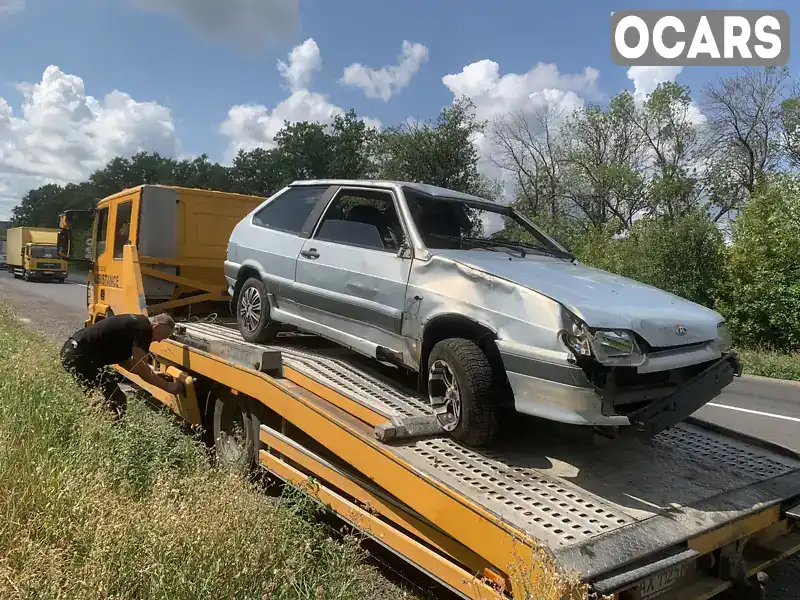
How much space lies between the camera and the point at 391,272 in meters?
3.97

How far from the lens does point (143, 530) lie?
2947 millimetres

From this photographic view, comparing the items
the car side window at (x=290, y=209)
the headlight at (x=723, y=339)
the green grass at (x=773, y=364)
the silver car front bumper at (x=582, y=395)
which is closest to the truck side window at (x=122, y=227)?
the car side window at (x=290, y=209)

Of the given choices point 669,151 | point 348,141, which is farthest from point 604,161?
point 348,141

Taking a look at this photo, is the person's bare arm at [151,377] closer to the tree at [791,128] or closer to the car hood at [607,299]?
the car hood at [607,299]

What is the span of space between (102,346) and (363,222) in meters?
2.80

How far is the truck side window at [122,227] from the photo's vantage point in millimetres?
7176

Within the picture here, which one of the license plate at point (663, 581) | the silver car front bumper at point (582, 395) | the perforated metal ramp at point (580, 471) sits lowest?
the license plate at point (663, 581)

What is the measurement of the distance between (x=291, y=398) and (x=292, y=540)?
0.93 meters

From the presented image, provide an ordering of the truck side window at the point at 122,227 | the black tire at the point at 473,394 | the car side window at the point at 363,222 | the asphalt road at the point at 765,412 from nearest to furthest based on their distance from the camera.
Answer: the black tire at the point at 473,394 < the asphalt road at the point at 765,412 < the car side window at the point at 363,222 < the truck side window at the point at 122,227

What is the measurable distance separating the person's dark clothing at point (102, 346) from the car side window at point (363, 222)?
2.05 m

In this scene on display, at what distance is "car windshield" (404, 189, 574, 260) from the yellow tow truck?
3.56 feet

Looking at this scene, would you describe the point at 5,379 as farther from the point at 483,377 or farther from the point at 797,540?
the point at 797,540

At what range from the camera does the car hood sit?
118 inches

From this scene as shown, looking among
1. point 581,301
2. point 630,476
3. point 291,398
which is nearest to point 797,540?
point 630,476
